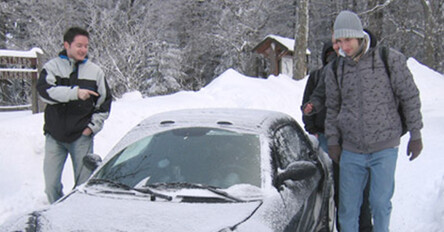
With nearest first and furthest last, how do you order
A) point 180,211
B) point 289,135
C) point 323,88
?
point 180,211 → point 289,135 → point 323,88

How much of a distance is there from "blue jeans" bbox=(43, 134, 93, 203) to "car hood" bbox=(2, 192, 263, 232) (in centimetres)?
153

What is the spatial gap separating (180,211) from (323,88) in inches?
83.9

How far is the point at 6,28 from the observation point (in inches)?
945

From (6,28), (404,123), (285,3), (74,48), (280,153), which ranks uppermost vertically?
(285,3)

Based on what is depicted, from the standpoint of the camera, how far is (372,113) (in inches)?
124

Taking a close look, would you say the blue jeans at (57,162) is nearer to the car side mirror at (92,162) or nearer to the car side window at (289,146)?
the car side mirror at (92,162)

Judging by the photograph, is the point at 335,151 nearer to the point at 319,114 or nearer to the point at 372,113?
the point at 372,113

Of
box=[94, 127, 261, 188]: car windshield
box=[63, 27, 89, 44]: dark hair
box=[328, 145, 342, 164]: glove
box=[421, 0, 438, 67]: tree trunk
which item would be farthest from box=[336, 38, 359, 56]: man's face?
box=[421, 0, 438, 67]: tree trunk

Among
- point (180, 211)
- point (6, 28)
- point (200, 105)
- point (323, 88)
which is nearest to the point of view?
point (180, 211)

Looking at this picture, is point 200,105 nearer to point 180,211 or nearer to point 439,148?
point 439,148

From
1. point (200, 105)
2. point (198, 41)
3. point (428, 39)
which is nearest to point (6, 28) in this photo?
point (198, 41)

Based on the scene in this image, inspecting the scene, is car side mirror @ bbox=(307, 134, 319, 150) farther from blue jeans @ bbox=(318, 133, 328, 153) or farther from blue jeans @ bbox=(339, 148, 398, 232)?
blue jeans @ bbox=(339, 148, 398, 232)

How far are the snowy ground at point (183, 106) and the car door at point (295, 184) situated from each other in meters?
1.44

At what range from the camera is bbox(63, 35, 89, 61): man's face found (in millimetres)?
3984
